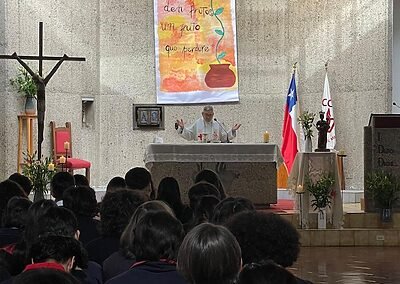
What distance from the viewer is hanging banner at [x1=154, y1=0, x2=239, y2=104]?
Result: 14.9 meters

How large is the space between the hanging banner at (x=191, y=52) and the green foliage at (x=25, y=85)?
2388mm

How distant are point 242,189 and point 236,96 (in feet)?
12.5

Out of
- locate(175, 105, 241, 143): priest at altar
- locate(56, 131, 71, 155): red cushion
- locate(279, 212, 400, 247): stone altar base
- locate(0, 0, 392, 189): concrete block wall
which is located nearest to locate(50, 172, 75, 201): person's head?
locate(279, 212, 400, 247): stone altar base

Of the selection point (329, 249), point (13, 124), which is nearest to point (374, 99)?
point (329, 249)

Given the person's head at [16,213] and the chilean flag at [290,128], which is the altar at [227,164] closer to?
the chilean flag at [290,128]

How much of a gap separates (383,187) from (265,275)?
29.0 feet

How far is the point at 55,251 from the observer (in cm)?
296

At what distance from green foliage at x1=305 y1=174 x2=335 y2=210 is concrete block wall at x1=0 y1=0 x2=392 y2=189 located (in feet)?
11.1

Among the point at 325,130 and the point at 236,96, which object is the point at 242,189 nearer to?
the point at 325,130

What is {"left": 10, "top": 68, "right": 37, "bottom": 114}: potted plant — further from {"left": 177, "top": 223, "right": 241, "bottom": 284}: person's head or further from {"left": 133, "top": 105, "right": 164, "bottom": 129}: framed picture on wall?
{"left": 177, "top": 223, "right": 241, "bottom": 284}: person's head

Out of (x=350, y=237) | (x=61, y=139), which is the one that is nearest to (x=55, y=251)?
(x=350, y=237)

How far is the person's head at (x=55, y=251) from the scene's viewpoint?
117 inches

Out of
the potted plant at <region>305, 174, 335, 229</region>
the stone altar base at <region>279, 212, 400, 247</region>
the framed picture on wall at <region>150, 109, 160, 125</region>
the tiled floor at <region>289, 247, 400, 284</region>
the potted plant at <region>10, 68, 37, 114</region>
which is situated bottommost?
the tiled floor at <region>289, 247, 400, 284</region>

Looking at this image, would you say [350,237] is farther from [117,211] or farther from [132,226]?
[132,226]
